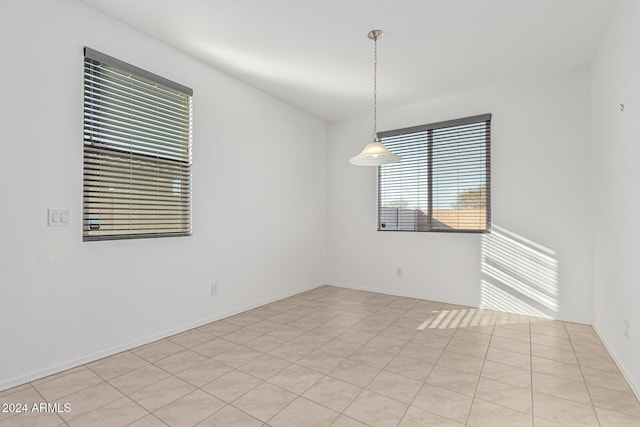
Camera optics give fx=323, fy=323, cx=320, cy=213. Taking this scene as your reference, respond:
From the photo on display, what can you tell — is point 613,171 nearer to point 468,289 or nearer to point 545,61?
point 545,61

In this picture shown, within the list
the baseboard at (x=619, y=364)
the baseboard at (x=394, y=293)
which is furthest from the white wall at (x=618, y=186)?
the baseboard at (x=394, y=293)

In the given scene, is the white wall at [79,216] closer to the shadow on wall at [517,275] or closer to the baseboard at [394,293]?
the baseboard at [394,293]

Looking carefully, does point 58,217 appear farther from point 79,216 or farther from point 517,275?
point 517,275

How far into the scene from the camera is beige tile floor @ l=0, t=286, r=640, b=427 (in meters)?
1.82

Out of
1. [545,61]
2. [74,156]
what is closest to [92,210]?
[74,156]

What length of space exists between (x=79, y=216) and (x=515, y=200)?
171 inches

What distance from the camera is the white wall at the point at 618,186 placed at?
2145mm

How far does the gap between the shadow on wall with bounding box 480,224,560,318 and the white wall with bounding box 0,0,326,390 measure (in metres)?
2.72

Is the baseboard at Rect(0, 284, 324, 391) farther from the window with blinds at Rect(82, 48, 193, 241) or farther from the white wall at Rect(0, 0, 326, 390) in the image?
the window with blinds at Rect(82, 48, 193, 241)

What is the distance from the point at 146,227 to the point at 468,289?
374 centimetres

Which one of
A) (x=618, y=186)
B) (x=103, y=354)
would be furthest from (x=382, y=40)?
(x=103, y=354)

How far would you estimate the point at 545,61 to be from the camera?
331 centimetres

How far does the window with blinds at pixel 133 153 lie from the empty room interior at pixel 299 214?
2 centimetres

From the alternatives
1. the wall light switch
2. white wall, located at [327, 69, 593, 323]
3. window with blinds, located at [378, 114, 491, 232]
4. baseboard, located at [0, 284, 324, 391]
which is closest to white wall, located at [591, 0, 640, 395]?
white wall, located at [327, 69, 593, 323]
